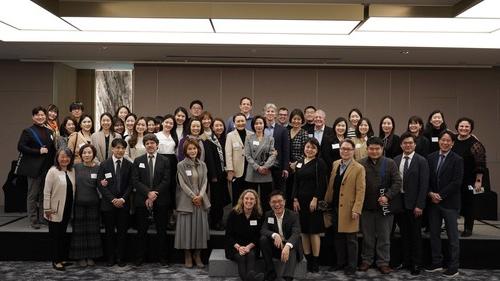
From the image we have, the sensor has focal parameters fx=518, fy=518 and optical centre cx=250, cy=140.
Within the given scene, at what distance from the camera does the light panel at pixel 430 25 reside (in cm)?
591

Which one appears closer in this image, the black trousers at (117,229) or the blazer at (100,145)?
the black trousers at (117,229)

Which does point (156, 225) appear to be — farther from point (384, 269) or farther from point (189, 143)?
point (384, 269)

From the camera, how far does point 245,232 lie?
5566 millimetres

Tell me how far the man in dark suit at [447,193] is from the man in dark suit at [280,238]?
1585 millimetres

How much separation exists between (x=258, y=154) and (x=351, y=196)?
3.83ft

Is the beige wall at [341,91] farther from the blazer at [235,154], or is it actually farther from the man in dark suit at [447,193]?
the man in dark suit at [447,193]

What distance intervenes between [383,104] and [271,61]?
238 centimetres

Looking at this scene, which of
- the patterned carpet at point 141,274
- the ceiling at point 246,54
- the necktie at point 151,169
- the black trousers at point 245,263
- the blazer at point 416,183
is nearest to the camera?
the black trousers at point 245,263

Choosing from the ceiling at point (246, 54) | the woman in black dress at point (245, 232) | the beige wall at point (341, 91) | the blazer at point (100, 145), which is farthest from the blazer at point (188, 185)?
the beige wall at point (341, 91)

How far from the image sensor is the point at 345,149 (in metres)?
5.66

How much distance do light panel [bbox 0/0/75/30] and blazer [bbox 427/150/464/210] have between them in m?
4.71

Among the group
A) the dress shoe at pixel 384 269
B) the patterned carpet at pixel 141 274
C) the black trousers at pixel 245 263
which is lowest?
the patterned carpet at pixel 141 274

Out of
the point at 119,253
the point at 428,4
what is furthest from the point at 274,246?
the point at 428,4

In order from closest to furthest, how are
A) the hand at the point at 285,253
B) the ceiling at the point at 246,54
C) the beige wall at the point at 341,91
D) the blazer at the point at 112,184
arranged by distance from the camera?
the hand at the point at 285,253 → the blazer at the point at 112,184 → the ceiling at the point at 246,54 → the beige wall at the point at 341,91
